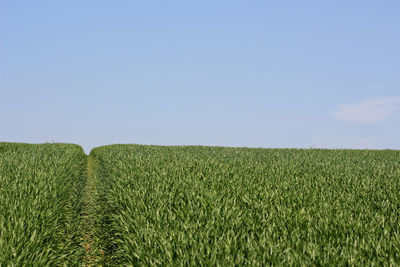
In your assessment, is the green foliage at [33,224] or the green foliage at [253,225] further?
the green foliage at [33,224]

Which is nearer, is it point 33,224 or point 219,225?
point 219,225

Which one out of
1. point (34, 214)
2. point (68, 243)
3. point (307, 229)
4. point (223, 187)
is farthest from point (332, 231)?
point (68, 243)

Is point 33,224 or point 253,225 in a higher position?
point 253,225

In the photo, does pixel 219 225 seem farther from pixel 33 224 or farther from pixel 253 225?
pixel 33 224

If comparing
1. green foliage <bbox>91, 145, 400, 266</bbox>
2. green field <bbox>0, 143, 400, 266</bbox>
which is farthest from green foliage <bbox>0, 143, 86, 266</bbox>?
green foliage <bbox>91, 145, 400, 266</bbox>

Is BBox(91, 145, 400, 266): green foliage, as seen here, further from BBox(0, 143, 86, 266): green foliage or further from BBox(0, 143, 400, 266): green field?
BBox(0, 143, 86, 266): green foliage

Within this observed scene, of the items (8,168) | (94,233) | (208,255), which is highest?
(8,168)

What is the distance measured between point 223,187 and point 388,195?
343 cm

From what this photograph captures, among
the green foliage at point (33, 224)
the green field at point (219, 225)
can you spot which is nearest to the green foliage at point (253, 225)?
the green field at point (219, 225)

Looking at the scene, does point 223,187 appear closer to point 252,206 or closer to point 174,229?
point 252,206

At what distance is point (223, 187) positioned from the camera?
730 cm

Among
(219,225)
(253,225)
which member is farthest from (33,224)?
(253,225)

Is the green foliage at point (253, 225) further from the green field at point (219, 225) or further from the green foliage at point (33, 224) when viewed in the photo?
the green foliage at point (33, 224)

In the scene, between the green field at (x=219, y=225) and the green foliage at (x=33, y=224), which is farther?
the green foliage at (x=33, y=224)
